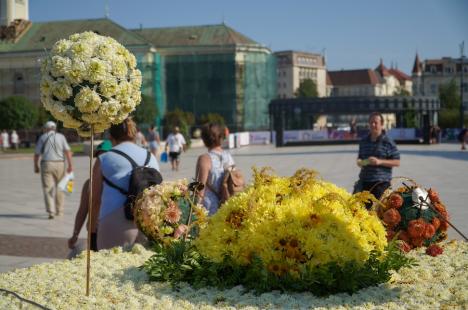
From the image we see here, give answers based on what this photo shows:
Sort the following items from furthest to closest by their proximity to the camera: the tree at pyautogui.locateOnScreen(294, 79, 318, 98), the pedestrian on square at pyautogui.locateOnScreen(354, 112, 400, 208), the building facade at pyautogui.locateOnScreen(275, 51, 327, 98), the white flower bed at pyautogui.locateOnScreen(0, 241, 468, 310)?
the building facade at pyautogui.locateOnScreen(275, 51, 327, 98)
the tree at pyautogui.locateOnScreen(294, 79, 318, 98)
the pedestrian on square at pyautogui.locateOnScreen(354, 112, 400, 208)
the white flower bed at pyautogui.locateOnScreen(0, 241, 468, 310)

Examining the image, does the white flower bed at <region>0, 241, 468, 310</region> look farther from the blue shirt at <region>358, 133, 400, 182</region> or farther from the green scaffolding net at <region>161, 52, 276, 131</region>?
the green scaffolding net at <region>161, 52, 276, 131</region>

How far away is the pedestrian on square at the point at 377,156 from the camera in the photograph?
325 inches

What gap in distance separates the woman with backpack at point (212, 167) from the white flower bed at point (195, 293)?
7.86ft

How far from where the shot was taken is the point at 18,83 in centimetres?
9219

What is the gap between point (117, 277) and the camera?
4.29 m

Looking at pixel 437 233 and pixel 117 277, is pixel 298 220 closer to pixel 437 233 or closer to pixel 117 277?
pixel 117 277

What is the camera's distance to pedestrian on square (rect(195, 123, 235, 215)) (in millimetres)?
6879

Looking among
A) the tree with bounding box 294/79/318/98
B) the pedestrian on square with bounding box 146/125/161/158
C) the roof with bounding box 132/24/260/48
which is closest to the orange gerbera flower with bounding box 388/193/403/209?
the pedestrian on square with bounding box 146/125/161/158

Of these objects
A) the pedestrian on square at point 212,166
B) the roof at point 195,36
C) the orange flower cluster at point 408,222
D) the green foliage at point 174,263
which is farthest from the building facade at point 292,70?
the green foliage at point 174,263

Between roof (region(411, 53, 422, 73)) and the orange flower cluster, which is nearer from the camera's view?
the orange flower cluster

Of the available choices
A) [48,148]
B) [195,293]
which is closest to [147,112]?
[48,148]

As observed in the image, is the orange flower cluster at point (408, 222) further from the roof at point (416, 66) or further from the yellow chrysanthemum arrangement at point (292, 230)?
the roof at point (416, 66)

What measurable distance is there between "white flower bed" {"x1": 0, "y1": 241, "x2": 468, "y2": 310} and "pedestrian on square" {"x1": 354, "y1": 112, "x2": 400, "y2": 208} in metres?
3.76

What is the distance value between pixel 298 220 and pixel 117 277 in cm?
122
